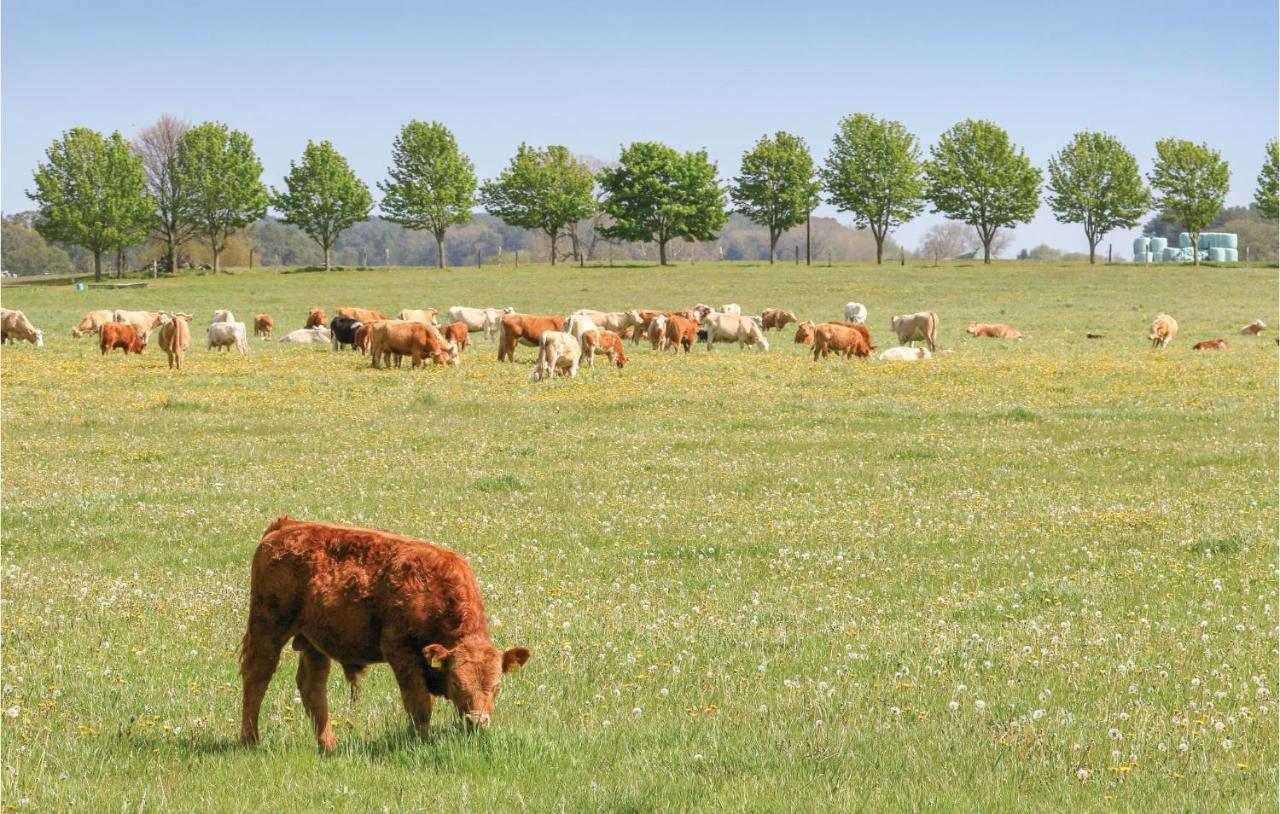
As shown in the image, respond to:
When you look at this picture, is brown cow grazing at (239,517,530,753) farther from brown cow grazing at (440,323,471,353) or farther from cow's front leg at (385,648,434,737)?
brown cow grazing at (440,323,471,353)

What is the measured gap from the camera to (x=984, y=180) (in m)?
135

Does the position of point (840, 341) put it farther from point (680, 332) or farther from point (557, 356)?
point (557, 356)

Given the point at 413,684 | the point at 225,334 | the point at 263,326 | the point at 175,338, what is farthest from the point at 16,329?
the point at 413,684

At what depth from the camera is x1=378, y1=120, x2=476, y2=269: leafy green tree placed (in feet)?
442

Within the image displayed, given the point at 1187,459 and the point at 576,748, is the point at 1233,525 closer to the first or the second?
the point at 1187,459

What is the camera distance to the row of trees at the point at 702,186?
126438 mm

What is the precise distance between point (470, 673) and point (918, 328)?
4218 cm

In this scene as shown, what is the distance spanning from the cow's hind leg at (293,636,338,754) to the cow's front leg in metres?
0.54

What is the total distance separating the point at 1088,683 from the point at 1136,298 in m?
78.5

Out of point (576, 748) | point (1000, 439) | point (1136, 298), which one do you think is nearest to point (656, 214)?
point (1136, 298)

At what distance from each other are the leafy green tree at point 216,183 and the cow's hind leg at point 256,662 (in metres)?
123

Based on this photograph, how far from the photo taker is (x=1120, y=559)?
1300 cm

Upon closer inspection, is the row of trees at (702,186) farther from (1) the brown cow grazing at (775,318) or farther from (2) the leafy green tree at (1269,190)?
(1) the brown cow grazing at (775,318)

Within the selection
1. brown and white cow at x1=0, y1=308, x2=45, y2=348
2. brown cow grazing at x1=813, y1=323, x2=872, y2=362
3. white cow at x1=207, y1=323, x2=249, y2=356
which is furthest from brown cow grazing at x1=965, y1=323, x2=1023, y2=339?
brown and white cow at x1=0, y1=308, x2=45, y2=348
